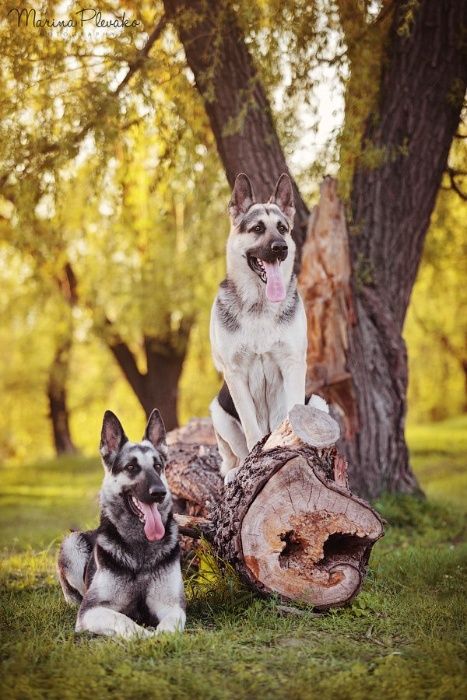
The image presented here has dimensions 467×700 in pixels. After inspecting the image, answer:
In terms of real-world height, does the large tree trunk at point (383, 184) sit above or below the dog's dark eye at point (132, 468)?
above

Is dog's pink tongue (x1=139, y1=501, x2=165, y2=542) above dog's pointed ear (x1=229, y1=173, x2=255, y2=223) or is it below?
below

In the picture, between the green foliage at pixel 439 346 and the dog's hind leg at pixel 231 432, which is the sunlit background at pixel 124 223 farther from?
the dog's hind leg at pixel 231 432

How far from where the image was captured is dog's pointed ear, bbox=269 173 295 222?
6.43 m

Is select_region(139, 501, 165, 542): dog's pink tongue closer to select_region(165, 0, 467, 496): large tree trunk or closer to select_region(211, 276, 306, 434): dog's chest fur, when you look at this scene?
select_region(211, 276, 306, 434): dog's chest fur

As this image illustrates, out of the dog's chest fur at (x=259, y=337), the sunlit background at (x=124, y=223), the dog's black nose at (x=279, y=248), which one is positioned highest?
the sunlit background at (x=124, y=223)

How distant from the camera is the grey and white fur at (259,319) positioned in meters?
6.11

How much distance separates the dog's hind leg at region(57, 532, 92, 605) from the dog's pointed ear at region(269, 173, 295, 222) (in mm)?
3050

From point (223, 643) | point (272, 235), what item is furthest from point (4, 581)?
point (272, 235)

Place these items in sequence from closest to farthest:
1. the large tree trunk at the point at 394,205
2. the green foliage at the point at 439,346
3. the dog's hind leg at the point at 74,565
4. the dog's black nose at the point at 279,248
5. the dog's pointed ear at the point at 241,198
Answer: the dog's hind leg at the point at 74,565
the dog's black nose at the point at 279,248
the dog's pointed ear at the point at 241,198
the large tree trunk at the point at 394,205
the green foliage at the point at 439,346

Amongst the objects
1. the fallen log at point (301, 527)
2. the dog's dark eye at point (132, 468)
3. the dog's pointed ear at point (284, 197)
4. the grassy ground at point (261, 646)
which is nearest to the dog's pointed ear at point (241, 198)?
the dog's pointed ear at point (284, 197)

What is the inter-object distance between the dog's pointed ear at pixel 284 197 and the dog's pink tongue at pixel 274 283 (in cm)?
61

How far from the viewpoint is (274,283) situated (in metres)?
6.04

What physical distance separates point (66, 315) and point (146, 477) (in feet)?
48.3

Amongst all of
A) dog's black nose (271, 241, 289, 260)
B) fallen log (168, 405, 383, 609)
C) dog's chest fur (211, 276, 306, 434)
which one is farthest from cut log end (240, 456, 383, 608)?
dog's black nose (271, 241, 289, 260)
